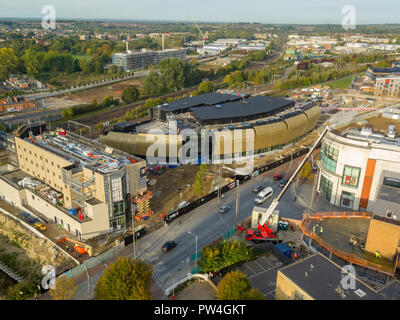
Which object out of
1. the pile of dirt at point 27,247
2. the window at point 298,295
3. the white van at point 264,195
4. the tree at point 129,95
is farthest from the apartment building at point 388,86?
the pile of dirt at point 27,247

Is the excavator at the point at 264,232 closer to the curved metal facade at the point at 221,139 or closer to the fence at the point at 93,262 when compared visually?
the fence at the point at 93,262

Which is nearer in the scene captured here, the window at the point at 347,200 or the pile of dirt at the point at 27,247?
the pile of dirt at the point at 27,247

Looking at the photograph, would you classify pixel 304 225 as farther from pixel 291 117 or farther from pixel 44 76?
pixel 44 76

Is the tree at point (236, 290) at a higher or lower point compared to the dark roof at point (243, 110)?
lower

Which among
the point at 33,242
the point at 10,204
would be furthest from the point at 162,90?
the point at 33,242

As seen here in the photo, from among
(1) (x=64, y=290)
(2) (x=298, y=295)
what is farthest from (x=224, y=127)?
(1) (x=64, y=290)
